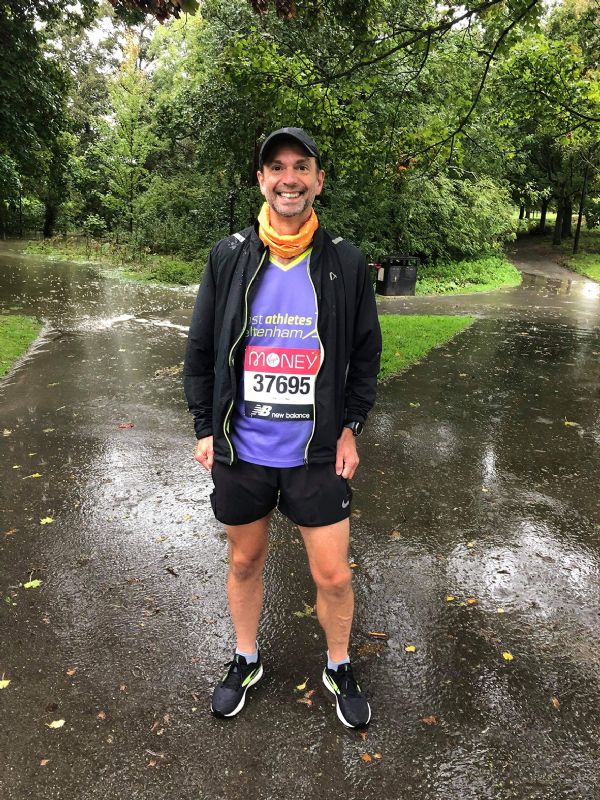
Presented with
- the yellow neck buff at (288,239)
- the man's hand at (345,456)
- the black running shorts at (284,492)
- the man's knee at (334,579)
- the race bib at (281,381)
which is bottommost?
the man's knee at (334,579)

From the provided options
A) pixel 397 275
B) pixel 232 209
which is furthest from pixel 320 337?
pixel 232 209

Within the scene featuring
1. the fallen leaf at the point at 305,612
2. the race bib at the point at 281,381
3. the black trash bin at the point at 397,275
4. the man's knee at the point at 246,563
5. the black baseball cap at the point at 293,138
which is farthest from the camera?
the black trash bin at the point at 397,275

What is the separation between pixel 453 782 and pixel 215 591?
157 centimetres

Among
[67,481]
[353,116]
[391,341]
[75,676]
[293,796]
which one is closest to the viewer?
[293,796]

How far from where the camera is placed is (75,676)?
8.85 ft

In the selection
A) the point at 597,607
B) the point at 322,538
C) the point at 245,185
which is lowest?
the point at 597,607

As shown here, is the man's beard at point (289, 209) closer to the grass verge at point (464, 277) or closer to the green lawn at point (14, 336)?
the green lawn at point (14, 336)

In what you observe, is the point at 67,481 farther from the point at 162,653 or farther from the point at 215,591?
the point at 162,653

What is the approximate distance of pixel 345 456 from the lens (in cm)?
234

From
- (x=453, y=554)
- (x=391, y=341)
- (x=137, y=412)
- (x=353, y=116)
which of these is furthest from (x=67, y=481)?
(x=353, y=116)

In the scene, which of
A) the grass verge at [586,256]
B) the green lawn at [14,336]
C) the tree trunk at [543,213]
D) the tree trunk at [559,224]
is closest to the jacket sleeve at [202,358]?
the green lawn at [14,336]

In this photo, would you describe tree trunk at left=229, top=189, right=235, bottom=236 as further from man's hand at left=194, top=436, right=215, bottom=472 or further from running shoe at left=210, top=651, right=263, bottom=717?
running shoe at left=210, top=651, right=263, bottom=717

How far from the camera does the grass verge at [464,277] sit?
1766 cm

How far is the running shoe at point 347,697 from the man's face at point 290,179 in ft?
6.21
